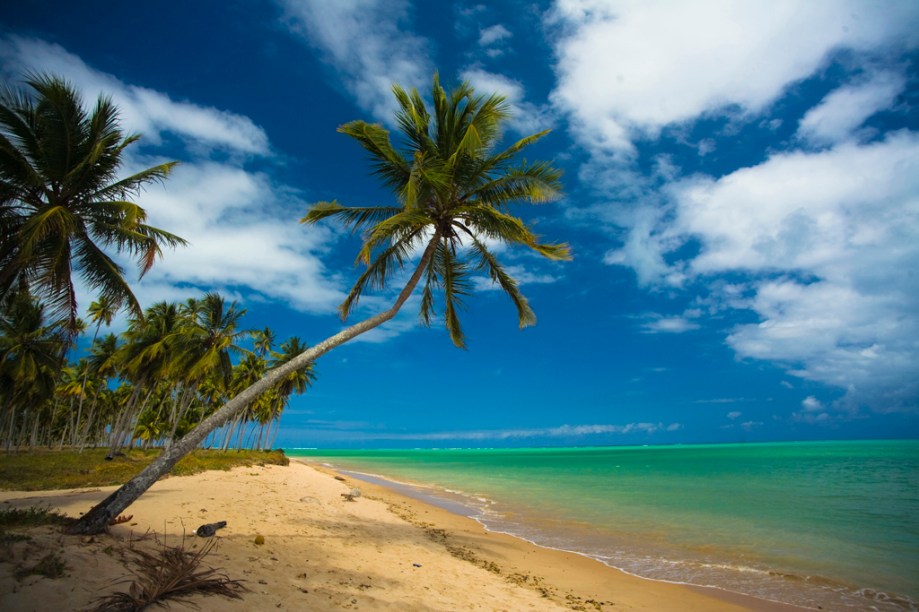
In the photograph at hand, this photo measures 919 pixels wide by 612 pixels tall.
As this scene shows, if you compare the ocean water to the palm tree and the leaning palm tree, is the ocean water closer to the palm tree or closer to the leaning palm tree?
the leaning palm tree

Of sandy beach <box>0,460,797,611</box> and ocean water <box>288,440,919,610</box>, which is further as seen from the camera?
ocean water <box>288,440,919,610</box>

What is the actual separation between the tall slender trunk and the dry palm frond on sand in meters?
0.96

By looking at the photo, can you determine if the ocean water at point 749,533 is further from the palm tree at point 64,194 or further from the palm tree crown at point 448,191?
the palm tree at point 64,194

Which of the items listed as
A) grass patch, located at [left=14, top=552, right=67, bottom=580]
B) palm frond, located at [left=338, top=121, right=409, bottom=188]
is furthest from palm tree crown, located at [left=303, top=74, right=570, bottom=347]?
grass patch, located at [left=14, top=552, right=67, bottom=580]

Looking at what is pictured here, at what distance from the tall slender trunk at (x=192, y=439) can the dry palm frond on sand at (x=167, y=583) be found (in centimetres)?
96

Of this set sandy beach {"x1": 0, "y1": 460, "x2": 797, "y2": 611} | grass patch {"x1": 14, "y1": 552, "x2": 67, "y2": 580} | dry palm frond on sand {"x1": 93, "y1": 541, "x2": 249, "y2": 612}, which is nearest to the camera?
dry palm frond on sand {"x1": 93, "y1": 541, "x2": 249, "y2": 612}

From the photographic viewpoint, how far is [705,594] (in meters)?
8.02

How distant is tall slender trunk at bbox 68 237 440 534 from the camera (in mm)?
5604

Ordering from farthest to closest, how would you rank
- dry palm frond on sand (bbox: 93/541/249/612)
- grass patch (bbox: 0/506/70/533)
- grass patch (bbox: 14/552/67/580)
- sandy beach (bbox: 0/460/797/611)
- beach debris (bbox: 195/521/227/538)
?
beach debris (bbox: 195/521/227/538) < grass patch (bbox: 0/506/70/533) < sandy beach (bbox: 0/460/797/611) < grass patch (bbox: 14/552/67/580) < dry palm frond on sand (bbox: 93/541/249/612)

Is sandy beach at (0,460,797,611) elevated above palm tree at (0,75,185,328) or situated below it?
below

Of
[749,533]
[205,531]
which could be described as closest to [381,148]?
[205,531]

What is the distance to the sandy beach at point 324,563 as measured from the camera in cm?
433

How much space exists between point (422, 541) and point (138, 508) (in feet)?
20.1

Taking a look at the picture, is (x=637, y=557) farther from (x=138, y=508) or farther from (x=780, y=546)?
(x=138, y=508)
